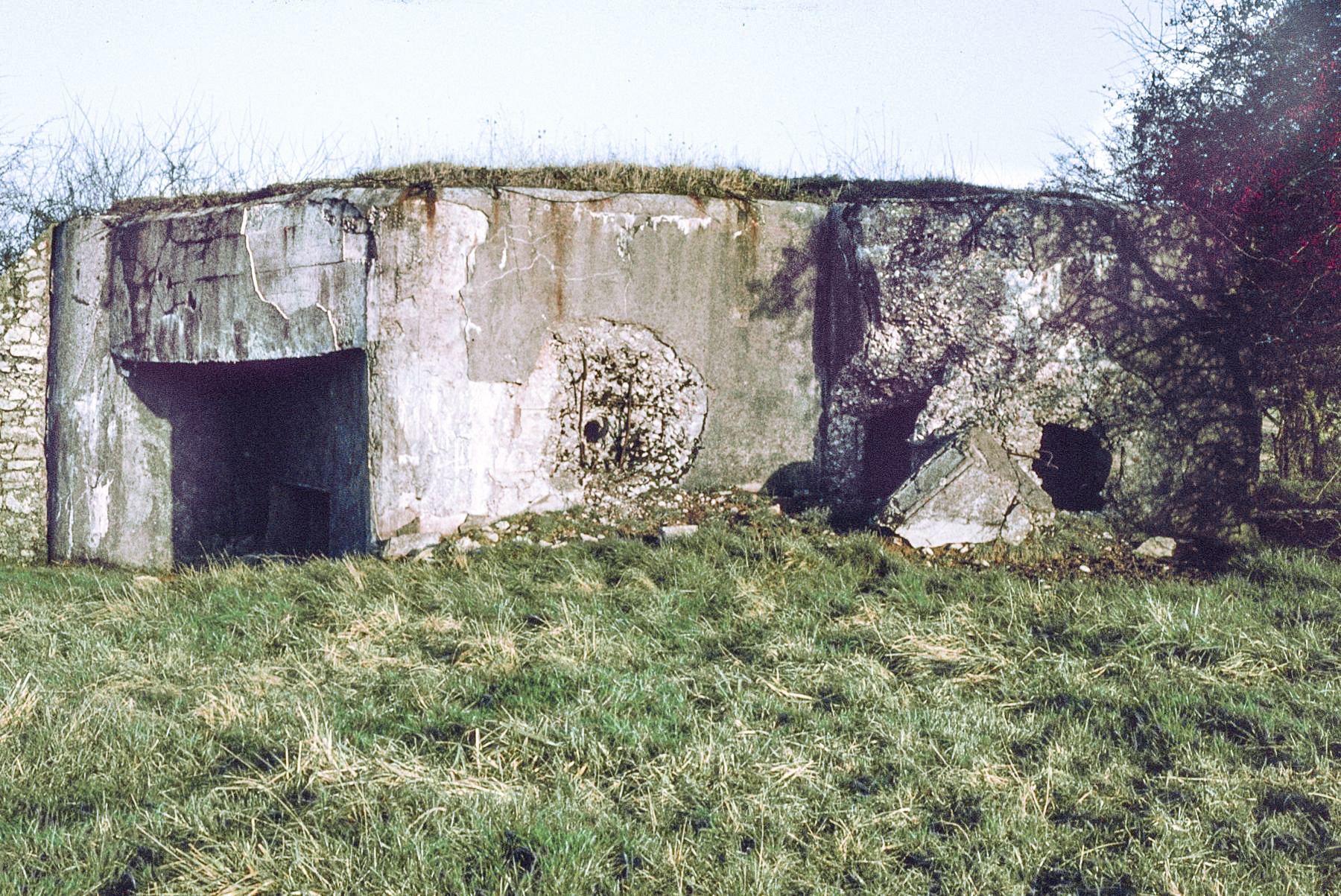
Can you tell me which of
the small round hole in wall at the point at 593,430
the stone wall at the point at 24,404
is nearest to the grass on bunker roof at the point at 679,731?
the small round hole in wall at the point at 593,430

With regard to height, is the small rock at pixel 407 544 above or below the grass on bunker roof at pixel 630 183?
below

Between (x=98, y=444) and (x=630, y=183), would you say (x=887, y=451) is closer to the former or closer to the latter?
(x=630, y=183)

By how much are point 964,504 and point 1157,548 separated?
4.04ft

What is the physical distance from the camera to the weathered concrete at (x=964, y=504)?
5969 millimetres

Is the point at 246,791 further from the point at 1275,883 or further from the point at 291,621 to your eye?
the point at 1275,883

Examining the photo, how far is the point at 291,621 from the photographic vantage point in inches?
194

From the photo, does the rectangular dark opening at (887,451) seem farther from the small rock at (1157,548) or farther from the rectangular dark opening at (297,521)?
→ the rectangular dark opening at (297,521)

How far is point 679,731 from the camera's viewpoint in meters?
3.67

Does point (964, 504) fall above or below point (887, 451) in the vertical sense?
below

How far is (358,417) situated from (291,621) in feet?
6.29

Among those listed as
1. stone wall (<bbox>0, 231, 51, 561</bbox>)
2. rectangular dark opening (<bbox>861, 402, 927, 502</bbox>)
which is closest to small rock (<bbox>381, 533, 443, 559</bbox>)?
rectangular dark opening (<bbox>861, 402, 927, 502</bbox>)

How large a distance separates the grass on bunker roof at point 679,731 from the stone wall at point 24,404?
250cm

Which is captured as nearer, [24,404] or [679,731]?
[679,731]

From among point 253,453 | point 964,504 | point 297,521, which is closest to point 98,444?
point 253,453
